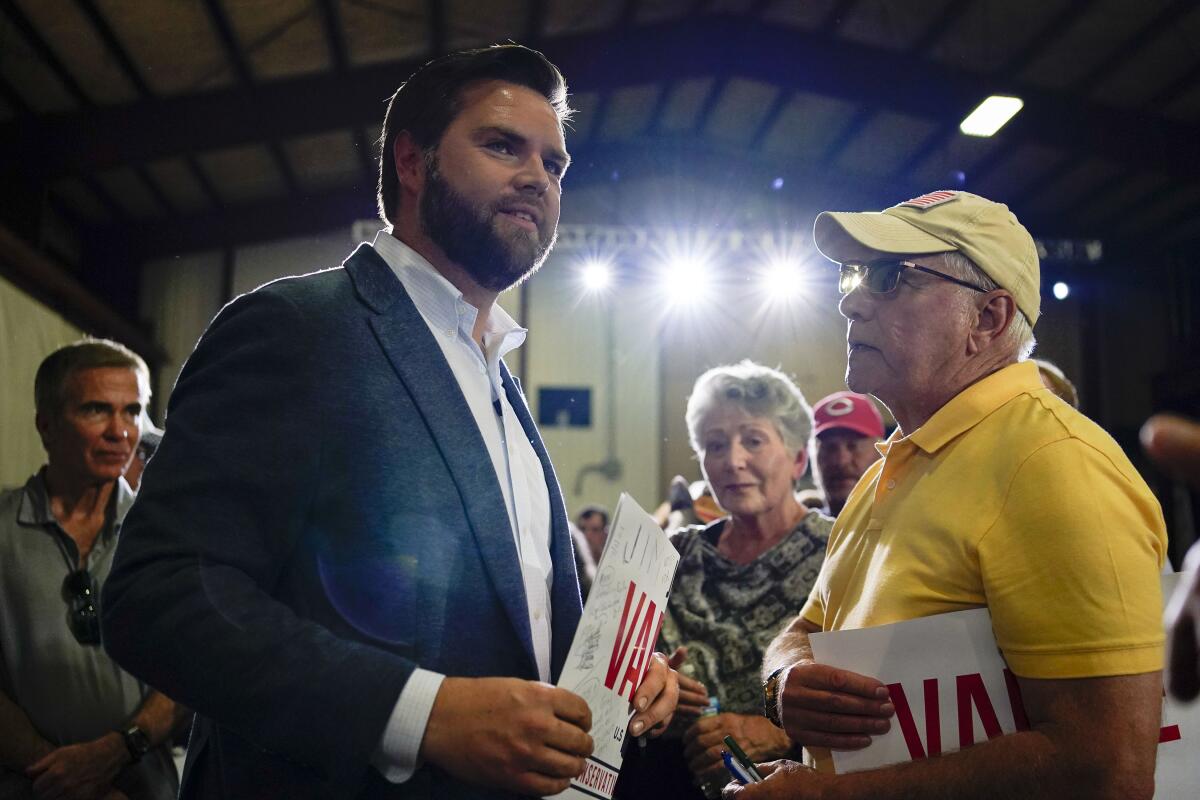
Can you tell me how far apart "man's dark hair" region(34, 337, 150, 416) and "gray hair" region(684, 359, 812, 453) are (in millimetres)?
1495

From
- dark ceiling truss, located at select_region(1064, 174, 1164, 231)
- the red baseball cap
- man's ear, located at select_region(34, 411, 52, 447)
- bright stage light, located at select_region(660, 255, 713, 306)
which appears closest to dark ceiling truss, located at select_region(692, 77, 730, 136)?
bright stage light, located at select_region(660, 255, 713, 306)

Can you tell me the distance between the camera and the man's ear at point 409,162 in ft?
4.67

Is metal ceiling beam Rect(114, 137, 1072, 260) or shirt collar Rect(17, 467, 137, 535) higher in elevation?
metal ceiling beam Rect(114, 137, 1072, 260)

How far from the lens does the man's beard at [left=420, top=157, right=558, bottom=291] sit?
1.35 meters

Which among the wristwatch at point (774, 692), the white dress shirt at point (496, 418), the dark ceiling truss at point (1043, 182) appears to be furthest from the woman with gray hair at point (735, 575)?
the dark ceiling truss at point (1043, 182)

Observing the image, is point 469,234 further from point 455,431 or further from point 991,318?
point 991,318

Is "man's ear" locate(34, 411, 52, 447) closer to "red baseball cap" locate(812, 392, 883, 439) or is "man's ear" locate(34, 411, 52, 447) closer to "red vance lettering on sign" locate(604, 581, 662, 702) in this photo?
"red vance lettering on sign" locate(604, 581, 662, 702)

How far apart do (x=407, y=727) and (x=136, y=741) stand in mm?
1511

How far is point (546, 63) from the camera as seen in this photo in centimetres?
152

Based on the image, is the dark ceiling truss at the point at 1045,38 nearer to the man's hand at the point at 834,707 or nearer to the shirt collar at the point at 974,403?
the shirt collar at the point at 974,403

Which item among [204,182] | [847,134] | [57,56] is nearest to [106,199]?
[204,182]

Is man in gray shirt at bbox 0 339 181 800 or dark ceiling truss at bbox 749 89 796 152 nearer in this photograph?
man in gray shirt at bbox 0 339 181 800

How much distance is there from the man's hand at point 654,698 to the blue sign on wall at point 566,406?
30.6 ft

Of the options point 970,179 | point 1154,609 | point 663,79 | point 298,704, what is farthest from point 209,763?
point 970,179
